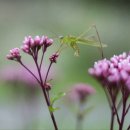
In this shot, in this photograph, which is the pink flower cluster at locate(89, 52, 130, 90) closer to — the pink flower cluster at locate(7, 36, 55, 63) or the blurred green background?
the pink flower cluster at locate(7, 36, 55, 63)

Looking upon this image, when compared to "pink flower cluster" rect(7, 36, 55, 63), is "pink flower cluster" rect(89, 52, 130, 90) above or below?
below

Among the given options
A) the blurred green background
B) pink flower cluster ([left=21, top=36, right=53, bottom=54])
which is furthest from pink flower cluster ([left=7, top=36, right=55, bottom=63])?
the blurred green background

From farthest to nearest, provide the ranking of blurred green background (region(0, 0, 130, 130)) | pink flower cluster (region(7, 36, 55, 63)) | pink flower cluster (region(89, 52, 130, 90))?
blurred green background (region(0, 0, 130, 130)) < pink flower cluster (region(7, 36, 55, 63)) < pink flower cluster (region(89, 52, 130, 90))

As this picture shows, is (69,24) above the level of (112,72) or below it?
below

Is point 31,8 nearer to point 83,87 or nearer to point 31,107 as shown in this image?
point 31,107

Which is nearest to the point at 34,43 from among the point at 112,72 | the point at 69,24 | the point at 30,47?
the point at 30,47

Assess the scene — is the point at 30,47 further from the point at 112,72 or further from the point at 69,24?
the point at 69,24

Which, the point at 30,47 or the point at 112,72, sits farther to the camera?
the point at 30,47

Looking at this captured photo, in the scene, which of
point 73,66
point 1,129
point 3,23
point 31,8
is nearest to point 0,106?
point 1,129

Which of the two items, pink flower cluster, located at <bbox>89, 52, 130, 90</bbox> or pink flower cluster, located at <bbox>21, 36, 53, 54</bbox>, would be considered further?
pink flower cluster, located at <bbox>21, 36, 53, 54</bbox>
